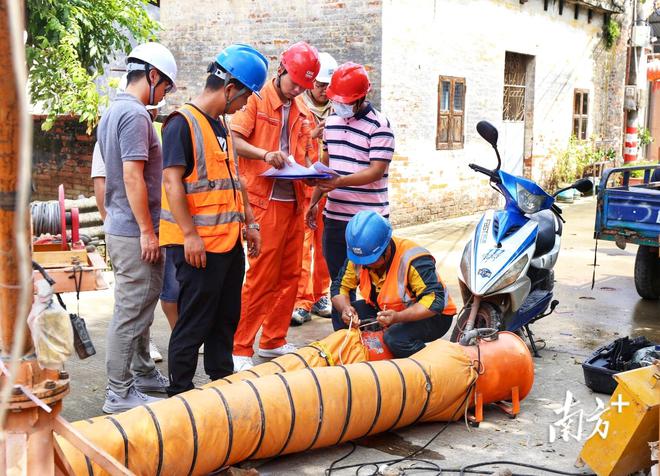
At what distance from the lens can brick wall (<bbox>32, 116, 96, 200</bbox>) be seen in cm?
1153

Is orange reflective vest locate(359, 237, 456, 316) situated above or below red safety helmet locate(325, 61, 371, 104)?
below

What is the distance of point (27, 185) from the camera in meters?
1.82

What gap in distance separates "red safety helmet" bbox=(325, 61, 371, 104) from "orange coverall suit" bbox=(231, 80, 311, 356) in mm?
317

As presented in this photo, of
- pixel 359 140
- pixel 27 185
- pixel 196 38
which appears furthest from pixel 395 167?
pixel 27 185

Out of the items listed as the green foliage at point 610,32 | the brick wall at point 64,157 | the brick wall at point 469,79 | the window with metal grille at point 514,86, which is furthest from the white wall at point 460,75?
the brick wall at point 64,157

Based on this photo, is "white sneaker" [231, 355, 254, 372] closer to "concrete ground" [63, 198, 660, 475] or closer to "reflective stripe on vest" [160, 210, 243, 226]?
"concrete ground" [63, 198, 660, 475]

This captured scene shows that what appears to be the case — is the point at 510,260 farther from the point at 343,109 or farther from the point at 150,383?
the point at 150,383

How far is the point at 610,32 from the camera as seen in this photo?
19.1m

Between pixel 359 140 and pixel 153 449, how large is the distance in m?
2.86

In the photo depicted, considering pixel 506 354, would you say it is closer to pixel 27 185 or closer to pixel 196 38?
pixel 27 185

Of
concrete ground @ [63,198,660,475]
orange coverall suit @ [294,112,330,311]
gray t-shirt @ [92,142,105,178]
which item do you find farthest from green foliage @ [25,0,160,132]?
gray t-shirt @ [92,142,105,178]

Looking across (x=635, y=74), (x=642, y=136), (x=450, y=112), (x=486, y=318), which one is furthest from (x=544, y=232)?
(x=642, y=136)

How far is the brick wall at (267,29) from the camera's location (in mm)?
11359

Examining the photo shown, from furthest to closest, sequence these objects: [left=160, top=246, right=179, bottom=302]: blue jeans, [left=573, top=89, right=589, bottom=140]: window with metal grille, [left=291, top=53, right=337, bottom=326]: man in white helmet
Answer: [left=573, top=89, right=589, bottom=140]: window with metal grille < [left=291, top=53, right=337, bottom=326]: man in white helmet < [left=160, top=246, right=179, bottom=302]: blue jeans
